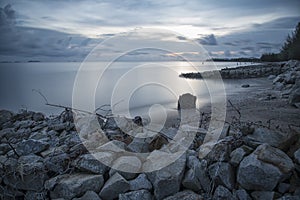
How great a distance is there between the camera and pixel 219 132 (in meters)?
3.70

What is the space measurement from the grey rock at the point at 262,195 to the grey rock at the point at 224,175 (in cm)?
24

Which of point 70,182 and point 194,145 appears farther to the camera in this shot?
point 194,145

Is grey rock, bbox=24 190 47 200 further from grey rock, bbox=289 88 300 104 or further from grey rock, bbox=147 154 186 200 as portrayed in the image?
grey rock, bbox=289 88 300 104

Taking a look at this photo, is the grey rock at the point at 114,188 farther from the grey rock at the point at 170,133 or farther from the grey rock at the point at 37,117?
the grey rock at the point at 37,117

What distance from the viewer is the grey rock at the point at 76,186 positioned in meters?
3.07

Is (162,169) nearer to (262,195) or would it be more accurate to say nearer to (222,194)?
(222,194)

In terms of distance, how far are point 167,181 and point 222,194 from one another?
0.61 metres

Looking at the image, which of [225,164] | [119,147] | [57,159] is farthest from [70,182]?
[225,164]

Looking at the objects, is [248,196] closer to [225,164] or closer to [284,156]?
[225,164]

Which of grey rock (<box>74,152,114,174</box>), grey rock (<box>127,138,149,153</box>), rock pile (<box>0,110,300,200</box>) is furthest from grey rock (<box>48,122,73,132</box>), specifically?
grey rock (<box>127,138,149,153</box>)

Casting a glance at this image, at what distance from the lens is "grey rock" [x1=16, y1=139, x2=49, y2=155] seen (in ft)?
13.1

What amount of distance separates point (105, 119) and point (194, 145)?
2085 mm

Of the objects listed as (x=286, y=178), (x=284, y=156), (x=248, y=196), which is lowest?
(x=248, y=196)

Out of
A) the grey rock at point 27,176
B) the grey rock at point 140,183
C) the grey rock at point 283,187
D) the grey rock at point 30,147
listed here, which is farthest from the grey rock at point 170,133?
the grey rock at point 30,147
